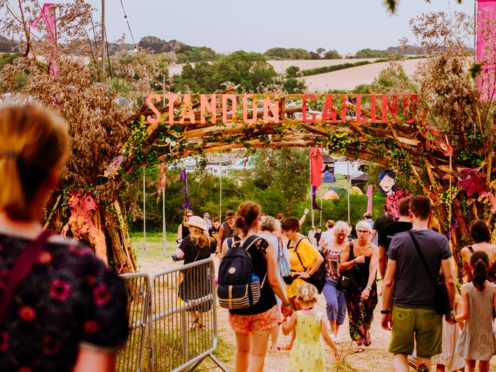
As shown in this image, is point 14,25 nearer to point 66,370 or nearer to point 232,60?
point 66,370

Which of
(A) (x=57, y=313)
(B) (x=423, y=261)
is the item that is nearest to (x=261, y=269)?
(B) (x=423, y=261)

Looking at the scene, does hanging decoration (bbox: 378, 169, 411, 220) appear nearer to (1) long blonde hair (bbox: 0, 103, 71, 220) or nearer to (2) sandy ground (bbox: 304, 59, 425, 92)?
(1) long blonde hair (bbox: 0, 103, 71, 220)

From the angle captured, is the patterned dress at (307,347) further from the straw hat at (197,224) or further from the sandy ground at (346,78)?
the sandy ground at (346,78)

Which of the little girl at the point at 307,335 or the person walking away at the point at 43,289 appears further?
the little girl at the point at 307,335

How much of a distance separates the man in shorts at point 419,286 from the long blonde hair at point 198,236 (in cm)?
468

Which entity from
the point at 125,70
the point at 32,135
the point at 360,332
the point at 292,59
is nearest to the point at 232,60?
the point at 292,59

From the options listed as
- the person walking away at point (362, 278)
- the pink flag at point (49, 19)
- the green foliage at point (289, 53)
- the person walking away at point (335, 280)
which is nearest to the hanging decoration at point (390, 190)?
the person walking away at point (335, 280)

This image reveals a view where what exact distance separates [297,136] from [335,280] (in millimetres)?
4294

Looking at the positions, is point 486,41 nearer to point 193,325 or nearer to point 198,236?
point 198,236

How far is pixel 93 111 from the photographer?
1316cm

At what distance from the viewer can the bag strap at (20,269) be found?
7.32ft

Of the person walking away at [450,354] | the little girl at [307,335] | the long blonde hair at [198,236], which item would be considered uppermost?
the long blonde hair at [198,236]

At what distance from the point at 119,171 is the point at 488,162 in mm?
6225

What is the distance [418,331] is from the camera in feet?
21.3
